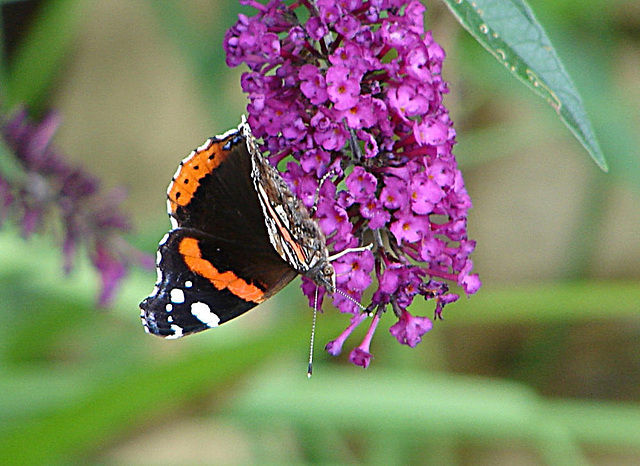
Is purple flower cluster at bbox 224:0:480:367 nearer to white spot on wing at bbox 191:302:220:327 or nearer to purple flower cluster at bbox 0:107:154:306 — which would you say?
white spot on wing at bbox 191:302:220:327

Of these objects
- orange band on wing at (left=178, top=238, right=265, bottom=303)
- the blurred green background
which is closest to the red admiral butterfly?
orange band on wing at (left=178, top=238, right=265, bottom=303)

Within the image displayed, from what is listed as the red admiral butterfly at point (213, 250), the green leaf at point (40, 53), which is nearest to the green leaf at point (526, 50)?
the red admiral butterfly at point (213, 250)

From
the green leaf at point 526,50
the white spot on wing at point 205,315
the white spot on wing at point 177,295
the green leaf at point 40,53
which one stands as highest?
the green leaf at point 40,53

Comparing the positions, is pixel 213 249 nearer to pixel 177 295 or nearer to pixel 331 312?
pixel 177 295

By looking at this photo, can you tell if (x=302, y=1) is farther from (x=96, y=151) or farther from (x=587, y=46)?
(x=96, y=151)

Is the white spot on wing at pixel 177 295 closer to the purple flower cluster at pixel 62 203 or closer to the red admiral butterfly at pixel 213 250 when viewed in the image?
the red admiral butterfly at pixel 213 250

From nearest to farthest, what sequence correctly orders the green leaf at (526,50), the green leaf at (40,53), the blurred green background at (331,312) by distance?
the green leaf at (526,50), the blurred green background at (331,312), the green leaf at (40,53)
